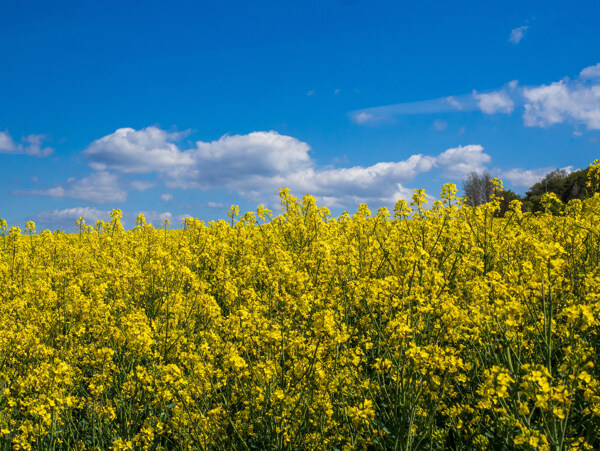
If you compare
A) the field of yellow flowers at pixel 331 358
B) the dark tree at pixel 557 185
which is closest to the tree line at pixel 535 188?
the dark tree at pixel 557 185

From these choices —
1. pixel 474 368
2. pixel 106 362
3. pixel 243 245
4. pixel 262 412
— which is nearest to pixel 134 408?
pixel 106 362

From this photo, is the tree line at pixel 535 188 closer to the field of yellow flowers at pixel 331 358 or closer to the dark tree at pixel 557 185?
the dark tree at pixel 557 185

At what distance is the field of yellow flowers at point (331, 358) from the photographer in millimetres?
3238

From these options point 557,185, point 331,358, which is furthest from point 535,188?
point 331,358

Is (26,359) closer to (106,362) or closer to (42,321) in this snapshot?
(42,321)

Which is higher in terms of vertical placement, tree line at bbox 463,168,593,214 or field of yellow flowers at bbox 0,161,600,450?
tree line at bbox 463,168,593,214

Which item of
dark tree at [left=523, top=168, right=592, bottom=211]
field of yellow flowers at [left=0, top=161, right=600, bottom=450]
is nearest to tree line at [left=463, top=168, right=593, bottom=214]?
dark tree at [left=523, top=168, right=592, bottom=211]

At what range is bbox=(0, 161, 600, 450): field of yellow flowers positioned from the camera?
10.6 feet

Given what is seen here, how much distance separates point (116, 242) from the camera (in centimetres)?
1266

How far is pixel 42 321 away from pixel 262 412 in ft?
12.5

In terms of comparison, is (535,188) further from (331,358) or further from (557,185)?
(331,358)

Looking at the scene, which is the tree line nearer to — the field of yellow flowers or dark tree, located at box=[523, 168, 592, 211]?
dark tree, located at box=[523, 168, 592, 211]

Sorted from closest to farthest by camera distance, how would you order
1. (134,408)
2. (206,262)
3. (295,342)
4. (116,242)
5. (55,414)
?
(55,414)
(295,342)
(134,408)
(206,262)
(116,242)

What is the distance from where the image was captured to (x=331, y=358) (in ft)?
14.0
